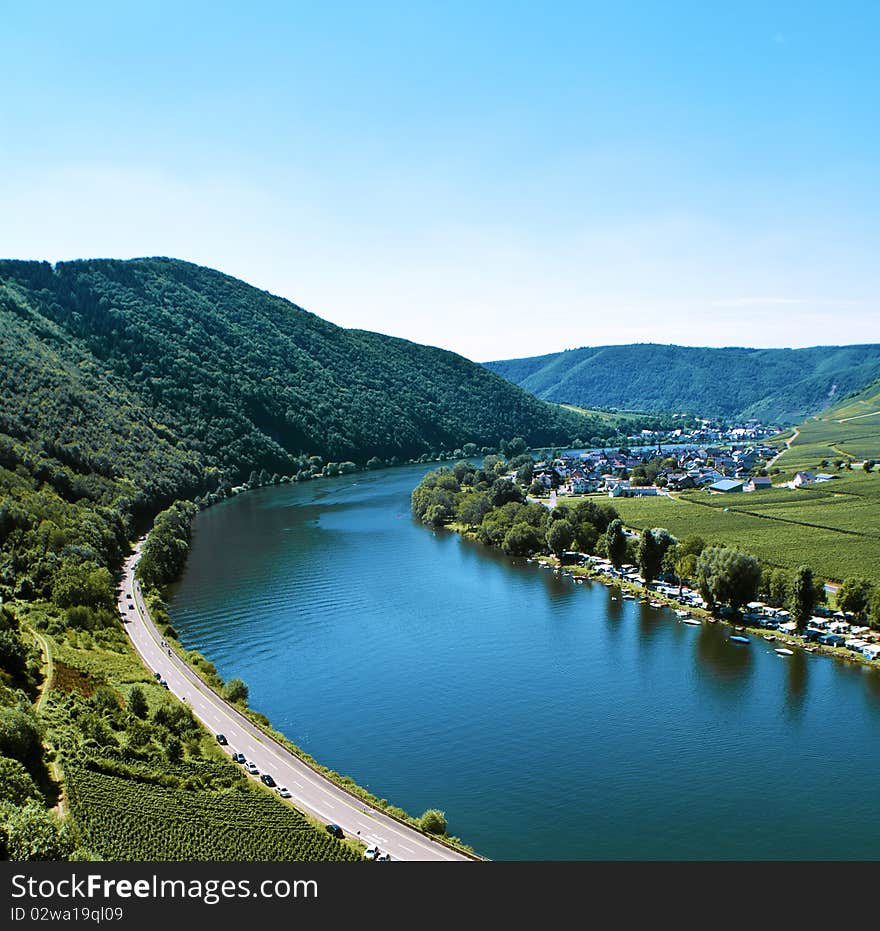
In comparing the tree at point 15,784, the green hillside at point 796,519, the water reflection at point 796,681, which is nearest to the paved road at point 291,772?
the tree at point 15,784

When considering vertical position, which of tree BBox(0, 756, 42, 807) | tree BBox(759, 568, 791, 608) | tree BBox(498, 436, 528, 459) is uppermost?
tree BBox(498, 436, 528, 459)

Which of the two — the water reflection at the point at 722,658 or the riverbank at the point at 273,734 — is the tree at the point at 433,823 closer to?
the riverbank at the point at 273,734

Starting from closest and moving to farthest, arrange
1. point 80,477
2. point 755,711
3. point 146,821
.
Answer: point 146,821 < point 755,711 < point 80,477

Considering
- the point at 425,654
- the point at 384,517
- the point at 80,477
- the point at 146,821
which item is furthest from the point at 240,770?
the point at 384,517

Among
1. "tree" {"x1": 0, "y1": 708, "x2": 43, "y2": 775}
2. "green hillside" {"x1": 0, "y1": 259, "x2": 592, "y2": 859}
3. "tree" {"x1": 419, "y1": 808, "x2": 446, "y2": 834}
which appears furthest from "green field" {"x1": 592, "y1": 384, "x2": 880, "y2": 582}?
"tree" {"x1": 0, "y1": 708, "x2": 43, "y2": 775}

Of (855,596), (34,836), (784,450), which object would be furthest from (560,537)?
(784,450)

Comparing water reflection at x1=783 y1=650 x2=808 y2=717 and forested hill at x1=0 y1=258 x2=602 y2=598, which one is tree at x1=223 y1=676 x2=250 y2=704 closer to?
forested hill at x1=0 y1=258 x2=602 y2=598

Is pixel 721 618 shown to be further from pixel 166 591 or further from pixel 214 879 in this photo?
pixel 214 879
